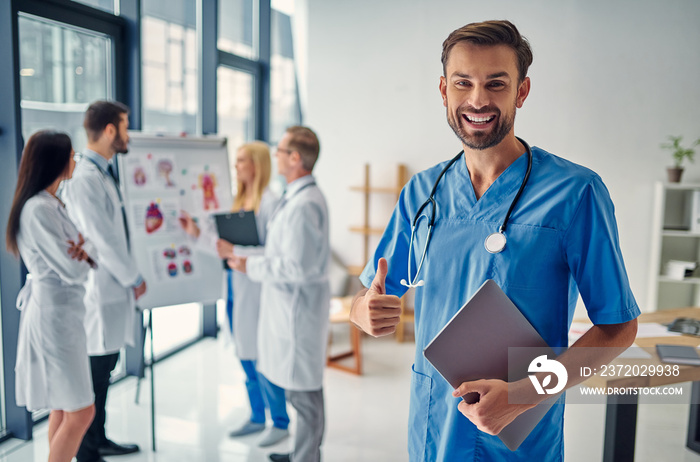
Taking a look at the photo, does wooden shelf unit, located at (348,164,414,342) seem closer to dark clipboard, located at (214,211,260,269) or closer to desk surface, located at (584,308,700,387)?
dark clipboard, located at (214,211,260,269)

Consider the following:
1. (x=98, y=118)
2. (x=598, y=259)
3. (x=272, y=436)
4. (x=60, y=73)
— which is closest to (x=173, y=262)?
(x=98, y=118)

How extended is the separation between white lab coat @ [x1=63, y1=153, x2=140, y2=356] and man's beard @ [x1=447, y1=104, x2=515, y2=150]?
75.3 inches

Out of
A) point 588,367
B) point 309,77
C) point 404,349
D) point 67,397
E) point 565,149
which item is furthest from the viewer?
point 309,77

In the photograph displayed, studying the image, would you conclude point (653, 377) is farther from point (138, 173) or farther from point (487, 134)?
point (138, 173)

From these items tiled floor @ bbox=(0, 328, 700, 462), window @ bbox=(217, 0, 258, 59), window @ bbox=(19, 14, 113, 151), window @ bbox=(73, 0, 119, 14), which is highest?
window @ bbox=(217, 0, 258, 59)

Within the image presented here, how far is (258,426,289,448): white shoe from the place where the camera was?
2.84m

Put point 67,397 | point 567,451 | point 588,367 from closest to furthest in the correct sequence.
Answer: point 588,367, point 67,397, point 567,451

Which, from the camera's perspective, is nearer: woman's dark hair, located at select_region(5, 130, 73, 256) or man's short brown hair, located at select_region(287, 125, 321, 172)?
woman's dark hair, located at select_region(5, 130, 73, 256)

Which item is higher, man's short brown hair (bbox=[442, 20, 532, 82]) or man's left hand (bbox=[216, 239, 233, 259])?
man's short brown hair (bbox=[442, 20, 532, 82])

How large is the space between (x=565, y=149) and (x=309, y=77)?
90.3 inches

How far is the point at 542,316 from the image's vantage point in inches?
44.1

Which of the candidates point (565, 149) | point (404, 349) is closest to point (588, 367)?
point (565, 149)

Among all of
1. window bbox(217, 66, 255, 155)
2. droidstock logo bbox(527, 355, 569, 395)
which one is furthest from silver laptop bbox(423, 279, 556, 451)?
window bbox(217, 66, 255, 155)

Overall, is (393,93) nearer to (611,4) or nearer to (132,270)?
(611,4)
